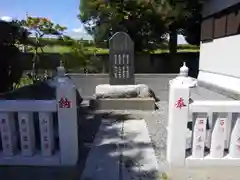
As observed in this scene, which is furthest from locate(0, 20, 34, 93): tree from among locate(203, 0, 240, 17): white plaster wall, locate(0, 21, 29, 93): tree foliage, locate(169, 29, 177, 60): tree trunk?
locate(169, 29, 177, 60): tree trunk

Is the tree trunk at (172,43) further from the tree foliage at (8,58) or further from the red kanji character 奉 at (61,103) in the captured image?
the red kanji character 奉 at (61,103)

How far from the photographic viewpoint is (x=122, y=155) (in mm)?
3893

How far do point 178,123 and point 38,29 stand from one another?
945cm

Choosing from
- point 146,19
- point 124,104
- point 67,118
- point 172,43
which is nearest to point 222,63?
point 124,104

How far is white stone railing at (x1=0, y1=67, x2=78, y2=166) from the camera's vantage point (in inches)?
133

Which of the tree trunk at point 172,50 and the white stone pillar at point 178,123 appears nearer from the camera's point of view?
the white stone pillar at point 178,123

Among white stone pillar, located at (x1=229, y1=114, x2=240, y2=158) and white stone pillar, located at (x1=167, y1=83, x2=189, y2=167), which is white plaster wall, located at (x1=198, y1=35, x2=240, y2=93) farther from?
white stone pillar, located at (x1=167, y1=83, x2=189, y2=167)

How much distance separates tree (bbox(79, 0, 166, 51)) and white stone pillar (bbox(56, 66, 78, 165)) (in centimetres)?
1066

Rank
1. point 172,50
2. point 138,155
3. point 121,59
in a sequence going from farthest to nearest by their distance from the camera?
point 172,50, point 121,59, point 138,155

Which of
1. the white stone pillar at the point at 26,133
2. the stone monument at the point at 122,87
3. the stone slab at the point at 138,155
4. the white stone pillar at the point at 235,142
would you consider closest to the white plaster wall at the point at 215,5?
the stone monument at the point at 122,87

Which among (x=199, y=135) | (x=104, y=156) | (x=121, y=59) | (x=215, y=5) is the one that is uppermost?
(x=215, y=5)

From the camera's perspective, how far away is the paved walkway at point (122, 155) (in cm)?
331

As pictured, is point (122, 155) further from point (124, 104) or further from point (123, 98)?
A: point (123, 98)

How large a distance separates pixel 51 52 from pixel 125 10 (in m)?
4.60
